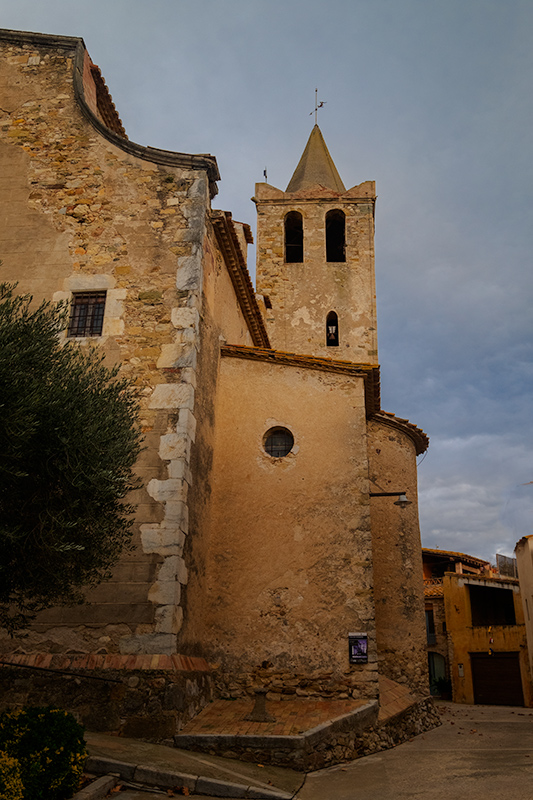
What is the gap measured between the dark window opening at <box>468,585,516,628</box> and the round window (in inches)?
886

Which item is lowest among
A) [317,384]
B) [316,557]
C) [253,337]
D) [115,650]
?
[115,650]

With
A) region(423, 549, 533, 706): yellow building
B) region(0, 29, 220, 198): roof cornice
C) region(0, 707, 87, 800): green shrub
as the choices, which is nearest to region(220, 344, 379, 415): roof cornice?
region(0, 29, 220, 198): roof cornice

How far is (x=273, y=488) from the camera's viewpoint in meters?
12.6

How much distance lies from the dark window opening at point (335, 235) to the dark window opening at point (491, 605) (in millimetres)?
17178

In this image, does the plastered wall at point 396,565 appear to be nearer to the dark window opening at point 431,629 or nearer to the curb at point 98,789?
the curb at point 98,789

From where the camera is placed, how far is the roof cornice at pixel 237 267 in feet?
43.2

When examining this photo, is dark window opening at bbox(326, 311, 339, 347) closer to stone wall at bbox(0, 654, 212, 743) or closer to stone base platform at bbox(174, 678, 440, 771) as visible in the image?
stone base platform at bbox(174, 678, 440, 771)

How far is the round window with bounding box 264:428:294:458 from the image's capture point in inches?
513

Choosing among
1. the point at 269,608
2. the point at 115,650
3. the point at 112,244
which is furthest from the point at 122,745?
the point at 112,244

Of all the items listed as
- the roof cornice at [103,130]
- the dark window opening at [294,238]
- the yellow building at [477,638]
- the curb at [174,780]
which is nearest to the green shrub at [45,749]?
the curb at [174,780]

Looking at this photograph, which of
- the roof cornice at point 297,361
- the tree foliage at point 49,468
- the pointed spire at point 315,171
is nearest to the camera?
the tree foliage at point 49,468

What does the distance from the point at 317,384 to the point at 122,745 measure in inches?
294

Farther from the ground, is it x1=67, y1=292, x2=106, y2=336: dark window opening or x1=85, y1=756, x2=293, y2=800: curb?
x1=67, y1=292, x2=106, y2=336: dark window opening

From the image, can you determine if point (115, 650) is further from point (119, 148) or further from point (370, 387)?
point (119, 148)
